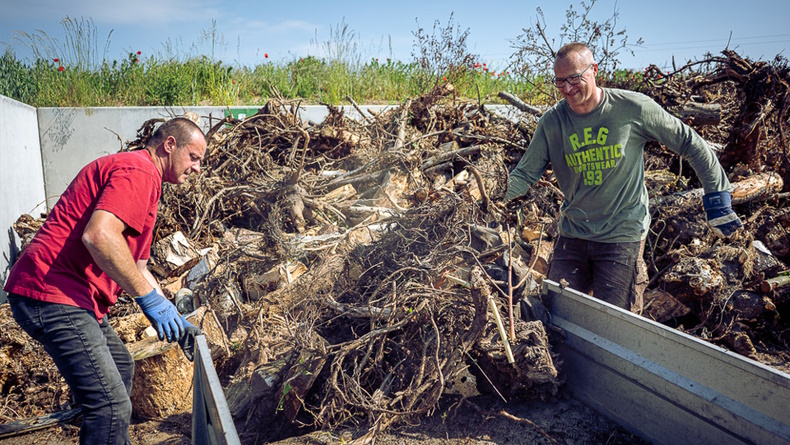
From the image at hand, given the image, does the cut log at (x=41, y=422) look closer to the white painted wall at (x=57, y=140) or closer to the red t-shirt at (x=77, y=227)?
the red t-shirt at (x=77, y=227)

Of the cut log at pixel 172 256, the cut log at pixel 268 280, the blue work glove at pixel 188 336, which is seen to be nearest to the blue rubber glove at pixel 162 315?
the blue work glove at pixel 188 336

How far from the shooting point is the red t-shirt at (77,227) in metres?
2.04

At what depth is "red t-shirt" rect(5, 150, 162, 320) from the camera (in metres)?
2.04

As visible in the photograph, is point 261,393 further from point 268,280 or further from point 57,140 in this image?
point 57,140

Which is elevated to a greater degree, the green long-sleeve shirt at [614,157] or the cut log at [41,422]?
the green long-sleeve shirt at [614,157]

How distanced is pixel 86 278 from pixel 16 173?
423 cm

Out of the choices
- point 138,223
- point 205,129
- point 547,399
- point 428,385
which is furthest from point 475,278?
point 205,129

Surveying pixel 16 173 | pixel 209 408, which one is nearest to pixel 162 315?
pixel 209 408

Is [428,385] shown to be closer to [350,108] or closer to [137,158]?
[137,158]

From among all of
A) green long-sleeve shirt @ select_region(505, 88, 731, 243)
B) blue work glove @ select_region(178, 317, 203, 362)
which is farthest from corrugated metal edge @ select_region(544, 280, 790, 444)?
blue work glove @ select_region(178, 317, 203, 362)

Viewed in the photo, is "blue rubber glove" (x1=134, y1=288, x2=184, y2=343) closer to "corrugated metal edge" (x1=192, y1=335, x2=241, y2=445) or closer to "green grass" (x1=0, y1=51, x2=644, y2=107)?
"corrugated metal edge" (x1=192, y1=335, x2=241, y2=445)

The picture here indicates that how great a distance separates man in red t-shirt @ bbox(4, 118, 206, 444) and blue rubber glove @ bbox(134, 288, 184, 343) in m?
0.03

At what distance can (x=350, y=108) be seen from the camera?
7562 millimetres

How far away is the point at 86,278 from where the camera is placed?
2.16m
